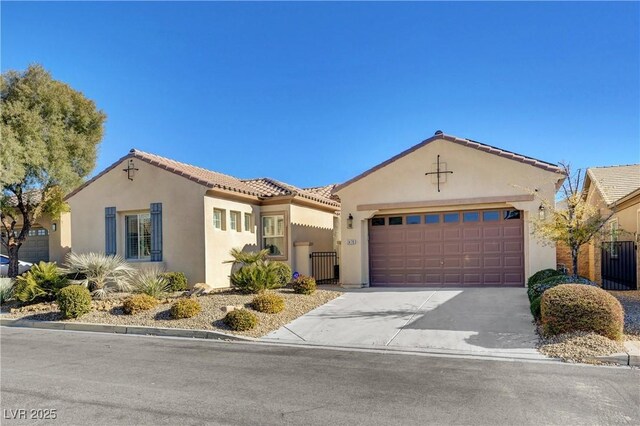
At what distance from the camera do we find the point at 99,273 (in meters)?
13.7

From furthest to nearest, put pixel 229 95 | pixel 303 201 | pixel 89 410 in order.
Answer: pixel 229 95, pixel 303 201, pixel 89 410

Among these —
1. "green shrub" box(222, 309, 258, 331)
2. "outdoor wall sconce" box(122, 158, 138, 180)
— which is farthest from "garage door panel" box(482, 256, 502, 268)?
"outdoor wall sconce" box(122, 158, 138, 180)

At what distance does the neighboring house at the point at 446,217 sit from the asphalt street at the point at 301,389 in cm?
760

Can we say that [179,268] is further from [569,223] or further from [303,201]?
[569,223]

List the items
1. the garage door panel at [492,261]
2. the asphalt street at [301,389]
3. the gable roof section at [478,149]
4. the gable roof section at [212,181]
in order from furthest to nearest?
the gable roof section at [212,181] → the garage door panel at [492,261] → the gable roof section at [478,149] → the asphalt street at [301,389]

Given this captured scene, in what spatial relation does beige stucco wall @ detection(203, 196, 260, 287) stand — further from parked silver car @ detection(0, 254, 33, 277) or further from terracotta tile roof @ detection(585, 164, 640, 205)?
terracotta tile roof @ detection(585, 164, 640, 205)

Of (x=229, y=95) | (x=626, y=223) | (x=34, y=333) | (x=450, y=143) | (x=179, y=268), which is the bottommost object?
(x=34, y=333)

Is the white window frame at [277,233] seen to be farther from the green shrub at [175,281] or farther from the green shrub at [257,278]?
the green shrub at [257,278]

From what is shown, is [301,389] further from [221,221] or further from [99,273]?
[221,221]

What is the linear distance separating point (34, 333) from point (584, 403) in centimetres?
1134

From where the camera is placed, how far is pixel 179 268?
1546 cm

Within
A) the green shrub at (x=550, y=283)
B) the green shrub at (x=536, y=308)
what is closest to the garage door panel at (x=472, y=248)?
the green shrub at (x=550, y=283)

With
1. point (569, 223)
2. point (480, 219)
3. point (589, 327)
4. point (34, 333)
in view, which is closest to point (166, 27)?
point (34, 333)

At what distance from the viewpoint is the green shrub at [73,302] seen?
38.4 ft
